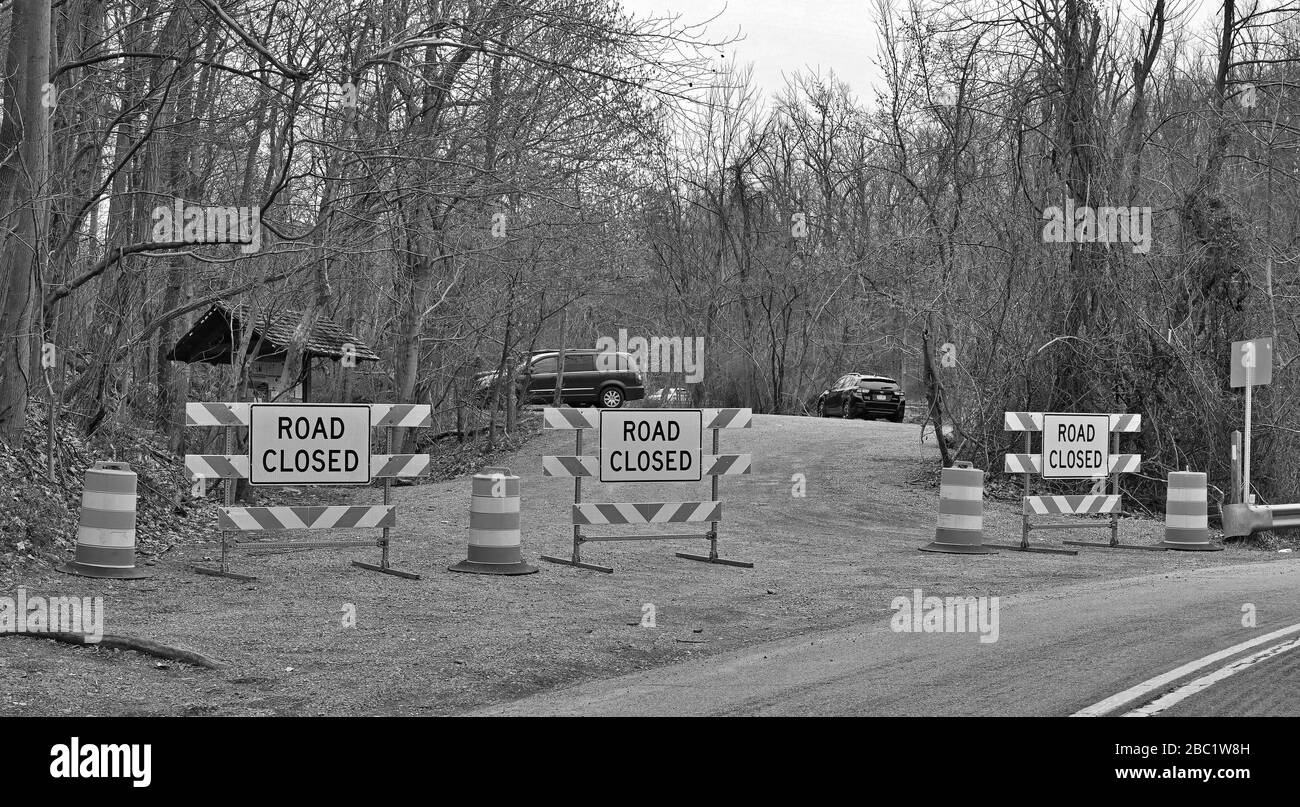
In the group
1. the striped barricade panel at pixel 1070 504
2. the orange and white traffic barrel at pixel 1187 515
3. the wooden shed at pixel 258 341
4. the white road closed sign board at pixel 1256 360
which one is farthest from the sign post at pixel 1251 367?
the wooden shed at pixel 258 341

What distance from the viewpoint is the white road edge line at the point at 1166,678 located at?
6340mm

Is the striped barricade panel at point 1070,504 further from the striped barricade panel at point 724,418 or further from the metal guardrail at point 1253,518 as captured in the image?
the striped barricade panel at point 724,418

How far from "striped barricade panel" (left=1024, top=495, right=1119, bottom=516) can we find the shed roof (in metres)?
11.4

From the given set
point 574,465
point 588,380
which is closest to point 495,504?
point 574,465

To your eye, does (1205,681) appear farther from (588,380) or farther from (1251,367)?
(588,380)

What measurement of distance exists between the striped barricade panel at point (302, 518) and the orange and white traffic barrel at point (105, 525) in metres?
0.79

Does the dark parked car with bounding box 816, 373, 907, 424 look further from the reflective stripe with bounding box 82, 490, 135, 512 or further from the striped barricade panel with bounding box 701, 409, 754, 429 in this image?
the reflective stripe with bounding box 82, 490, 135, 512

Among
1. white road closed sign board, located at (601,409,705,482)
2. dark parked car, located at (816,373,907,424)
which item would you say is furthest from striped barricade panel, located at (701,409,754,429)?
dark parked car, located at (816,373,907,424)

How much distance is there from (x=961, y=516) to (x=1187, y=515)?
330cm

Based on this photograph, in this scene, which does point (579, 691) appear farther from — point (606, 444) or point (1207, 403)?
point (1207, 403)

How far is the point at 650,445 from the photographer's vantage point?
1246 cm

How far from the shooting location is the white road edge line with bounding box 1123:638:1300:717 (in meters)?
6.32
